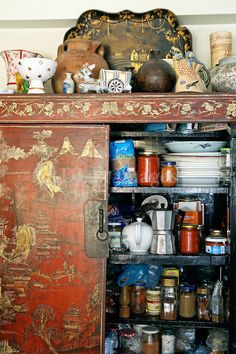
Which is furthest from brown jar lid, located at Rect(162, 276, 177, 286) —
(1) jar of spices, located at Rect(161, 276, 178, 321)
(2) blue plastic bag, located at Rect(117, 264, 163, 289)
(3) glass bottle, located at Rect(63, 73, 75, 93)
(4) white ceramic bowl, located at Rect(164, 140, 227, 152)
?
(3) glass bottle, located at Rect(63, 73, 75, 93)

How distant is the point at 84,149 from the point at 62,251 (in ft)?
1.81

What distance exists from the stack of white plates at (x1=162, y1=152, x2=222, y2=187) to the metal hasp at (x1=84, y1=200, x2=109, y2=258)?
51 centimetres

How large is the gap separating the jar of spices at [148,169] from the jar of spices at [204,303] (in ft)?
2.15

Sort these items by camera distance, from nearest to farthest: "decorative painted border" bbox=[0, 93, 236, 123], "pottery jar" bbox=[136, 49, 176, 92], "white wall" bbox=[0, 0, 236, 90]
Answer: "decorative painted border" bbox=[0, 93, 236, 123] → "pottery jar" bbox=[136, 49, 176, 92] → "white wall" bbox=[0, 0, 236, 90]

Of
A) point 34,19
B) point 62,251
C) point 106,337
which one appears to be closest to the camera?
point 62,251

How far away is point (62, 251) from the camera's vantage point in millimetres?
2635

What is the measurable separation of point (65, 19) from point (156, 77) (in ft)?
2.72

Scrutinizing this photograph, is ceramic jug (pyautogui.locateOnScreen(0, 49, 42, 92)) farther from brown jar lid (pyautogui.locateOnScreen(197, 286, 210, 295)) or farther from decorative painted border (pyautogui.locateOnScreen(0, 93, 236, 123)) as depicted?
brown jar lid (pyautogui.locateOnScreen(197, 286, 210, 295))

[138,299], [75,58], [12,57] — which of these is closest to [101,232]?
[138,299]

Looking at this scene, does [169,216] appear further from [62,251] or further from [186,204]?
[62,251]

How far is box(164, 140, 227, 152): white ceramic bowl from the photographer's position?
2.81 metres

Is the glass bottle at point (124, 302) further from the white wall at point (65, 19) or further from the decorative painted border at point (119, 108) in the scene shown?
the white wall at point (65, 19)

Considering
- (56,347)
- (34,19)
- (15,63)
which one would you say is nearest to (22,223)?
(56,347)

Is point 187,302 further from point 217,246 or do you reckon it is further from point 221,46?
point 221,46
